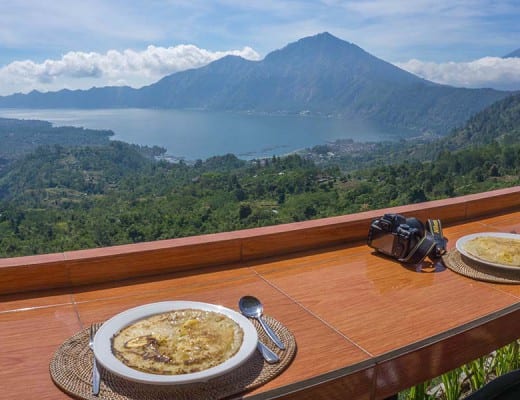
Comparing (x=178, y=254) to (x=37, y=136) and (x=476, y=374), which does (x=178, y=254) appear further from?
(x=37, y=136)

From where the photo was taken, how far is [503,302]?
3.68 ft

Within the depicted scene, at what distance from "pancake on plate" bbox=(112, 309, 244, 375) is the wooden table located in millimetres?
95

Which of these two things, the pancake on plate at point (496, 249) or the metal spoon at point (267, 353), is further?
the pancake on plate at point (496, 249)

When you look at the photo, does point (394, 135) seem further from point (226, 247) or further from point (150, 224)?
point (226, 247)

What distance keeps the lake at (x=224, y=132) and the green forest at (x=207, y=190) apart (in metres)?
18.8

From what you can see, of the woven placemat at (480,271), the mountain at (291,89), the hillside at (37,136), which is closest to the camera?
the woven placemat at (480,271)

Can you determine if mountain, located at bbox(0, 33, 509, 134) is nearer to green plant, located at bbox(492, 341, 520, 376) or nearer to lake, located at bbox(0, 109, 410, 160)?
lake, located at bbox(0, 109, 410, 160)

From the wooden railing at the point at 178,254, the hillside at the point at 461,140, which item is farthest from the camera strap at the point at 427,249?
the hillside at the point at 461,140

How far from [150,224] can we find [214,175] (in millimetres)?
11881

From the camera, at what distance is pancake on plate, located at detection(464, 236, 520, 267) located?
1.28 metres

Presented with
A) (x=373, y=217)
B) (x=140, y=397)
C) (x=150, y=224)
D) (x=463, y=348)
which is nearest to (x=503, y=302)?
(x=463, y=348)

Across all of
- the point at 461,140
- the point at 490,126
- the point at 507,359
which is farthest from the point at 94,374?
the point at 490,126

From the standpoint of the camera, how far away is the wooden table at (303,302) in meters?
0.84

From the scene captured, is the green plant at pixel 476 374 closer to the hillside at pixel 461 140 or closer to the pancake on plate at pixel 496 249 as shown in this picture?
the pancake on plate at pixel 496 249
